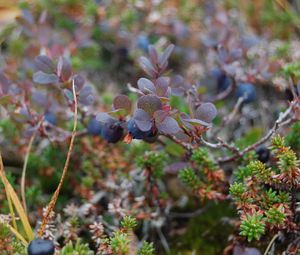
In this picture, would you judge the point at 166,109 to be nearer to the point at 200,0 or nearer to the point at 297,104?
the point at 297,104

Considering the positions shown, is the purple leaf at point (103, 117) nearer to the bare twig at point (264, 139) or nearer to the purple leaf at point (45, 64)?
the purple leaf at point (45, 64)

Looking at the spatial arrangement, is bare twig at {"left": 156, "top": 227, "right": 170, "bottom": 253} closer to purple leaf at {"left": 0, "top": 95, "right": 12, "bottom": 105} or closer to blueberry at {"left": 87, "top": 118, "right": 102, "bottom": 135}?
blueberry at {"left": 87, "top": 118, "right": 102, "bottom": 135}

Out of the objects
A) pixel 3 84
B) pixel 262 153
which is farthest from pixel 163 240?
pixel 3 84

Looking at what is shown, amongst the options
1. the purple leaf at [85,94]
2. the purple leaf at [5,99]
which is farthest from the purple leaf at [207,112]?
the purple leaf at [5,99]

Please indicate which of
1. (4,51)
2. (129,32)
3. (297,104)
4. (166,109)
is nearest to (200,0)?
(129,32)

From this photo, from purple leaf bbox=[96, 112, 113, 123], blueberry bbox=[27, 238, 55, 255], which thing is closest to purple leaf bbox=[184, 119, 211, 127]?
purple leaf bbox=[96, 112, 113, 123]

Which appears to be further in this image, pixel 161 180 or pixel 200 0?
pixel 200 0

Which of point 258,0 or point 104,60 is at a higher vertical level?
point 258,0
